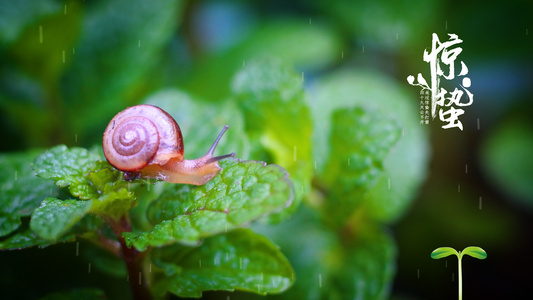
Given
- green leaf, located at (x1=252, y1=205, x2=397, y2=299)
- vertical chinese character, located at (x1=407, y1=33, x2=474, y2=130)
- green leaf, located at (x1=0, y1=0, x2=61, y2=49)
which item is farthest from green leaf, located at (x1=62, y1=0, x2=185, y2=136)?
vertical chinese character, located at (x1=407, y1=33, x2=474, y2=130)

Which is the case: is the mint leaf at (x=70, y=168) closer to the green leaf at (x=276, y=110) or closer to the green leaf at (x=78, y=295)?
the green leaf at (x=78, y=295)

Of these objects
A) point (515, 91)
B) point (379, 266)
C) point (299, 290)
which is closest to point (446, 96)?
point (515, 91)

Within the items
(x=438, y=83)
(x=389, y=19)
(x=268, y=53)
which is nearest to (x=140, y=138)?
(x=268, y=53)

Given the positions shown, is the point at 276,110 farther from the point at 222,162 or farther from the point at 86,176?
the point at 86,176

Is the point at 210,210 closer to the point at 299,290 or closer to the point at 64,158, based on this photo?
the point at 64,158

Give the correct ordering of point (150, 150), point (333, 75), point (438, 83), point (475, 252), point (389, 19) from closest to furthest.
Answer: point (150, 150) < point (475, 252) < point (438, 83) < point (333, 75) < point (389, 19)

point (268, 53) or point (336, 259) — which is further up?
point (268, 53)

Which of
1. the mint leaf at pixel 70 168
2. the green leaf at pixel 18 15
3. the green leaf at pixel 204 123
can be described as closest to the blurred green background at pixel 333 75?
the green leaf at pixel 18 15
